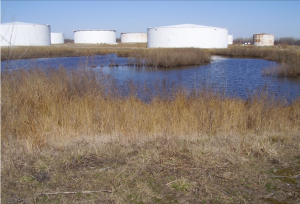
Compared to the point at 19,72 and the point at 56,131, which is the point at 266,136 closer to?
the point at 56,131

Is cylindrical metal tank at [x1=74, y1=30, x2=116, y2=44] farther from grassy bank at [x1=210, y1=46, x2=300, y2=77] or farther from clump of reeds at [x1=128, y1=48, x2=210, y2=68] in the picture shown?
clump of reeds at [x1=128, y1=48, x2=210, y2=68]

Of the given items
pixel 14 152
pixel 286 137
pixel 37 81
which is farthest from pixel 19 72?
pixel 286 137

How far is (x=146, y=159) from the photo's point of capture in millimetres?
3252

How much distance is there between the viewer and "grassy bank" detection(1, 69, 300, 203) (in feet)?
8.49

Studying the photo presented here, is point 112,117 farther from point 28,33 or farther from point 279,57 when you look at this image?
point 28,33

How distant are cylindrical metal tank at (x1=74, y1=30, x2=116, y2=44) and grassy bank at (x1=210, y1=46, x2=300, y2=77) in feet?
121

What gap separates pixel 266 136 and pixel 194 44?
38473 mm

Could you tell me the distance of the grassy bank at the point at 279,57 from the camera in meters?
16.5

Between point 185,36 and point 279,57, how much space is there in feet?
58.9

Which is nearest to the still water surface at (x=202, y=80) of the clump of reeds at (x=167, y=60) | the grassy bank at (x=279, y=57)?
the grassy bank at (x=279, y=57)

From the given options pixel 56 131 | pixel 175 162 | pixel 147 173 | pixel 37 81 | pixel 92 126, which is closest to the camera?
pixel 147 173

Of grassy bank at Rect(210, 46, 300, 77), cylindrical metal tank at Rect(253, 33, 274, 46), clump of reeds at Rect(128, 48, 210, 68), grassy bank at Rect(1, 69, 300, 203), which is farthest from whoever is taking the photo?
cylindrical metal tank at Rect(253, 33, 274, 46)

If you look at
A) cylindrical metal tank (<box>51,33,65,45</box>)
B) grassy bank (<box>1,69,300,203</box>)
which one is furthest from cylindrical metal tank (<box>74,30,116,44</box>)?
grassy bank (<box>1,69,300,203</box>)

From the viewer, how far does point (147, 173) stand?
2965 mm
